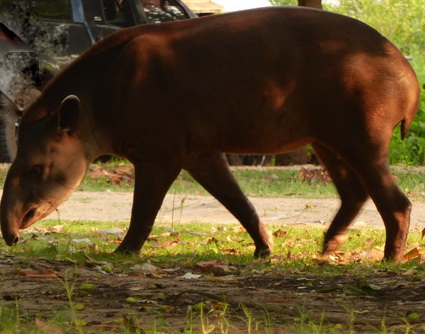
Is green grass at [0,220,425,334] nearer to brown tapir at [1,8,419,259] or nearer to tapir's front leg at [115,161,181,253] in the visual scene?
tapir's front leg at [115,161,181,253]

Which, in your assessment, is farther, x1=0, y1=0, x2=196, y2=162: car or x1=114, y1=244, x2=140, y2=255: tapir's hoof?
x1=0, y1=0, x2=196, y2=162: car

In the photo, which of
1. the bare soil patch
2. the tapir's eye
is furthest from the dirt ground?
the tapir's eye

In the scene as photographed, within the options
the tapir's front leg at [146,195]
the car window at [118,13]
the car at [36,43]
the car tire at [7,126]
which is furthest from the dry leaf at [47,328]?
the car window at [118,13]

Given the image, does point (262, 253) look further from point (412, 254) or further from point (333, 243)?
point (412, 254)

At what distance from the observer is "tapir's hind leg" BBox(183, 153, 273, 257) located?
7.21 meters

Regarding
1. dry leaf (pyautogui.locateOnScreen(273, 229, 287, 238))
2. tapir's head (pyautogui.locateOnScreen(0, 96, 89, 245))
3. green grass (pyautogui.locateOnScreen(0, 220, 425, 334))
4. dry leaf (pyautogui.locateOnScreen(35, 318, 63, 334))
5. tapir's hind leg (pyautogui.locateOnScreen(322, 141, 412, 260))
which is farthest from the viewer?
dry leaf (pyautogui.locateOnScreen(273, 229, 287, 238))

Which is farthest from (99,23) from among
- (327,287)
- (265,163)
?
(327,287)

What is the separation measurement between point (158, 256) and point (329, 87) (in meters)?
1.57

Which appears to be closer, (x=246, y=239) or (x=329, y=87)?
(x=329, y=87)

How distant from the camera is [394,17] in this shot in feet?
95.4

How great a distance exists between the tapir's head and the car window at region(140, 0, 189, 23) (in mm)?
7214

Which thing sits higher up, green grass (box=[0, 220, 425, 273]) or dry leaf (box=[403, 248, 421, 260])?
dry leaf (box=[403, 248, 421, 260])

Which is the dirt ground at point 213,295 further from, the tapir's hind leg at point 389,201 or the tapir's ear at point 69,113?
the tapir's ear at point 69,113

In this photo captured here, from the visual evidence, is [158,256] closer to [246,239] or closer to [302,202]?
[246,239]
